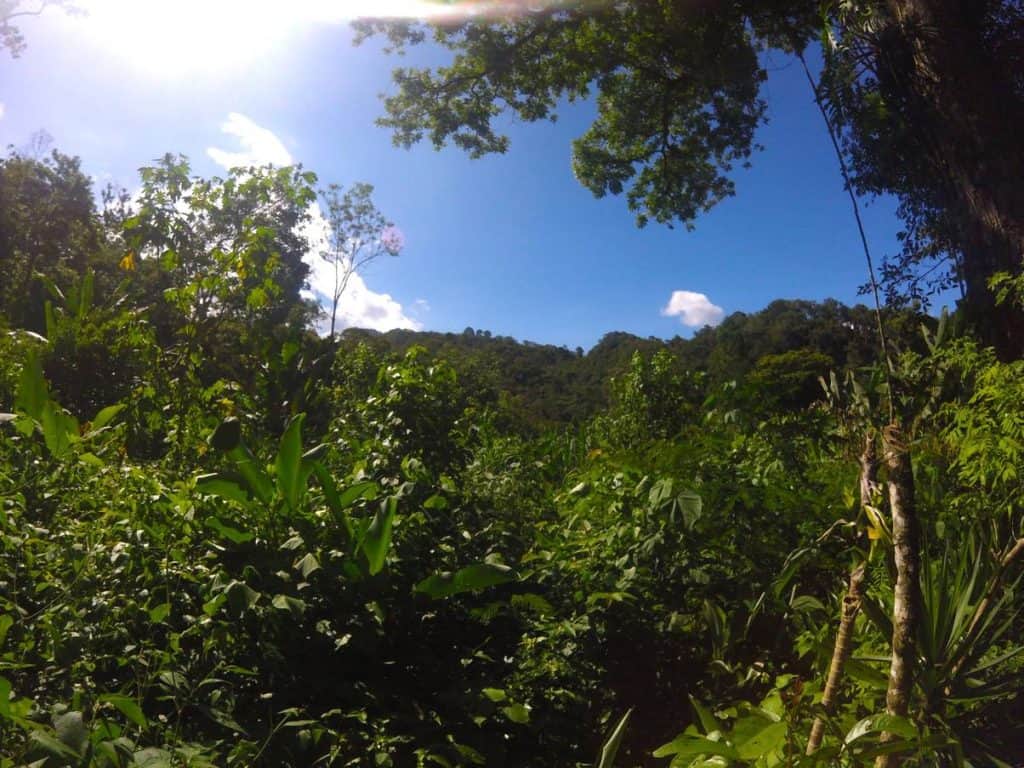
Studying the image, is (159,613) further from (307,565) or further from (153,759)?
(153,759)

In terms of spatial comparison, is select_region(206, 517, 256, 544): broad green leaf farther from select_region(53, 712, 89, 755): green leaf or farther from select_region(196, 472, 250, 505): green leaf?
Result: select_region(53, 712, 89, 755): green leaf

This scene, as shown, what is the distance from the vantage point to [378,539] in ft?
6.15

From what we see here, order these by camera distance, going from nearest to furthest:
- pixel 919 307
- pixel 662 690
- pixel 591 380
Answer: pixel 662 690
pixel 919 307
pixel 591 380

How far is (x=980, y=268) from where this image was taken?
3.51m

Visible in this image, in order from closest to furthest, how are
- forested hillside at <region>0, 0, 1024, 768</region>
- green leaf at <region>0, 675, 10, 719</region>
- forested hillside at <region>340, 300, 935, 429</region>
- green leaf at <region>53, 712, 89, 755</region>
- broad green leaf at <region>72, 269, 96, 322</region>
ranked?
green leaf at <region>0, 675, 10, 719</region>, green leaf at <region>53, 712, 89, 755</region>, forested hillside at <region>0, 0, 1024, 768</region>, broad green leaf at <region>72, 269, 96, 322</region>, forested hillside at <region>340, 300, 935, 429</region>

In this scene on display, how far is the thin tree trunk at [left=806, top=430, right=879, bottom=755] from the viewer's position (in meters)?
0.97

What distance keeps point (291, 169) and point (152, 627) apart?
12.7ft

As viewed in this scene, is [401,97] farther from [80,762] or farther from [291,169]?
[80,762]

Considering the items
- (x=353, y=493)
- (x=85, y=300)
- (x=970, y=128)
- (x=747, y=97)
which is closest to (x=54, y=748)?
(x=353, y=493)

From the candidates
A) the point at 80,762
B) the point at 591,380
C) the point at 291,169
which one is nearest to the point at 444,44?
the point at 291,169

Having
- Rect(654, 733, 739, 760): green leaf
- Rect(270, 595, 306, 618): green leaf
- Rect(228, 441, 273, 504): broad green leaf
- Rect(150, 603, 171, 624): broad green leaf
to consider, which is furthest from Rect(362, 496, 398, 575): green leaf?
Rect(654, 733, 739, 760): green leaf

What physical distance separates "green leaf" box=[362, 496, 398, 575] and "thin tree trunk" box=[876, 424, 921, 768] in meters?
1.32

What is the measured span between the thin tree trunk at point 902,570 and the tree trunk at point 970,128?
3.09m

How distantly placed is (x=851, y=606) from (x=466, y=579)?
1.12m
